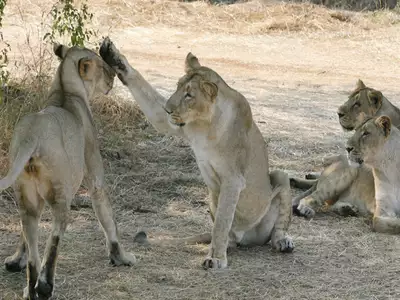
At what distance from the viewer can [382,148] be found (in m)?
7.07

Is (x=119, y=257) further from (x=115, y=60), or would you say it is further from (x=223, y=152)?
(x=115, y=60)

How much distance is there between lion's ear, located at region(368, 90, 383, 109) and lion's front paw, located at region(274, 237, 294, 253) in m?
1.98

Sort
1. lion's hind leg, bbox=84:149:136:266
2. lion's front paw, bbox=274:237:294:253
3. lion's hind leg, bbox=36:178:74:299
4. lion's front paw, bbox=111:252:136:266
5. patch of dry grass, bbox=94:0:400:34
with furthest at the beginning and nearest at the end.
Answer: patch of dry grass, bbox=94:0:400:34 → lion's front paw, bbox=274:237:294:253 → lion's front paw, bbox=111:252:136:266 → lion's hind leg, bbox=84:149:136:266 → lion's hind leg, bbox=36:178:74:299

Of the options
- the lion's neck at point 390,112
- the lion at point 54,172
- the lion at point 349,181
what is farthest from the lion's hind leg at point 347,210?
the lion at point 54,172

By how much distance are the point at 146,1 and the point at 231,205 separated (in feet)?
38.8

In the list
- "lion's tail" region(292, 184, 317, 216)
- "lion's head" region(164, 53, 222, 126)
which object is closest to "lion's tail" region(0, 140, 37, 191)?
"lion's head" region(164, 53, 222, 126)

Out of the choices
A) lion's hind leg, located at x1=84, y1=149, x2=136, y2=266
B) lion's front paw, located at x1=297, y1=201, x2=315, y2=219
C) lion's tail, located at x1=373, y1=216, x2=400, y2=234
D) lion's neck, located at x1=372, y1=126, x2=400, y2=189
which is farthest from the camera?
lion's front paw, located at x1=297, y1=201, x2=315, y2=219

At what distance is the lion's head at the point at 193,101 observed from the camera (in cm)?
587

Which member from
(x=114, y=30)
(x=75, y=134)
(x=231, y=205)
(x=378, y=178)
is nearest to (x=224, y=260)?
(x=231, y=205)

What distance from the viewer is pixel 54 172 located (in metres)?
5.03

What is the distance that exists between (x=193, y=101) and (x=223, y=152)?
15.8 inches

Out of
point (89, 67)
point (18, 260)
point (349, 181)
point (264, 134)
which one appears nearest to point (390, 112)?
point (349, 181)

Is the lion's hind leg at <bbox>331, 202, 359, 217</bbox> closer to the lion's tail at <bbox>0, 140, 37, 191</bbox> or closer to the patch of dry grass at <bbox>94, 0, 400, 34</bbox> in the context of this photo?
the lion's tail at <bbox>0, 140, 37, 191</bbox>

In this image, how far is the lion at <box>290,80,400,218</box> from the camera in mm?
7387
